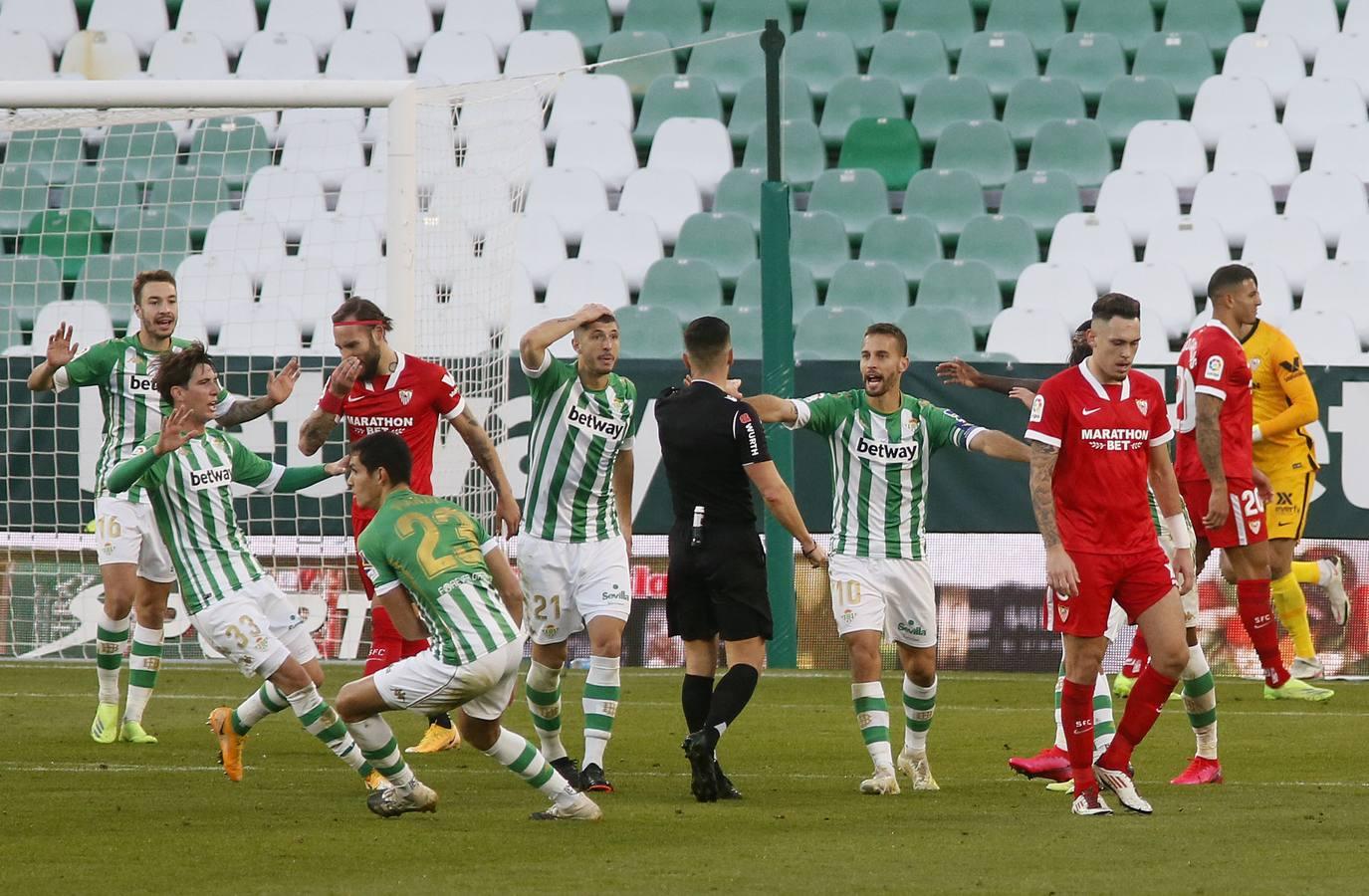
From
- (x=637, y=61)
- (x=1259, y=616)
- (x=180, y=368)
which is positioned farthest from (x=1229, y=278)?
(x=637, y=61)

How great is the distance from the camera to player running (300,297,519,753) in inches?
311

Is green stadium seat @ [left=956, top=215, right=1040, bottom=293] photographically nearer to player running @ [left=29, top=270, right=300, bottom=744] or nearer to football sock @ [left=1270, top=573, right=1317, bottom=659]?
football sock @ [left=1270, top=573, right=1317, bottom=659]

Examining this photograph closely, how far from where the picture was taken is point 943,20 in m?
16.9

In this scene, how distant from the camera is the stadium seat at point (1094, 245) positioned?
1502cm

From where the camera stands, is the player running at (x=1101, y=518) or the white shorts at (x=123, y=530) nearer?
the player running at (x=1101, y=518)

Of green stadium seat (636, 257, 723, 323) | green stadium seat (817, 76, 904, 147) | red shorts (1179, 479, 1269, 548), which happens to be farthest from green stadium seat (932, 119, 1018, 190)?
red shorts (1179, 479, 1269, 548)

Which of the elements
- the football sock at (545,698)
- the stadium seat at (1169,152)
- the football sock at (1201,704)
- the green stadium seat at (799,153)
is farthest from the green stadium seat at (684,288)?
the football sock at (1201,704)

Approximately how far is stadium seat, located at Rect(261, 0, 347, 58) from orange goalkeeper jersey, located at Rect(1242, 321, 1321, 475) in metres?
9.98

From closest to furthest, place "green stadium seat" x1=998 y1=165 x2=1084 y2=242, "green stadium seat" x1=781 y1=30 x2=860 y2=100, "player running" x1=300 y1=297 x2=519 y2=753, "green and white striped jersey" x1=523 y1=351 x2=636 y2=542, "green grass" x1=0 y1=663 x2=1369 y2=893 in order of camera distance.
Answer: "green grass" x1=0 y1=663 x2=1369 y2=893 → "green and white striped jersey" x1=523 y1=351 x2=636 y2=542 → "player running" x1=300 y1=297 x2=519 y2=753 → "green stadium seat" x1=998 y1=165 x2=1084 y2=242 → "green stadium seat" x1=781 y1=30 x2=860 y2=100

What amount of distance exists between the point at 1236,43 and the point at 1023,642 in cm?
705

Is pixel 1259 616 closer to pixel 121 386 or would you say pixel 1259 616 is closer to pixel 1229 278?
pixel 1229 278

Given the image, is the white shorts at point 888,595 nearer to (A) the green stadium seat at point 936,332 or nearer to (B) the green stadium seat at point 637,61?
(A) the green stadium seat at point 936,332

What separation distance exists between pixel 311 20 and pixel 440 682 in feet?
A: 41.3

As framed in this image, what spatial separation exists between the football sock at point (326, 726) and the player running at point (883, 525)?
1.96 m
